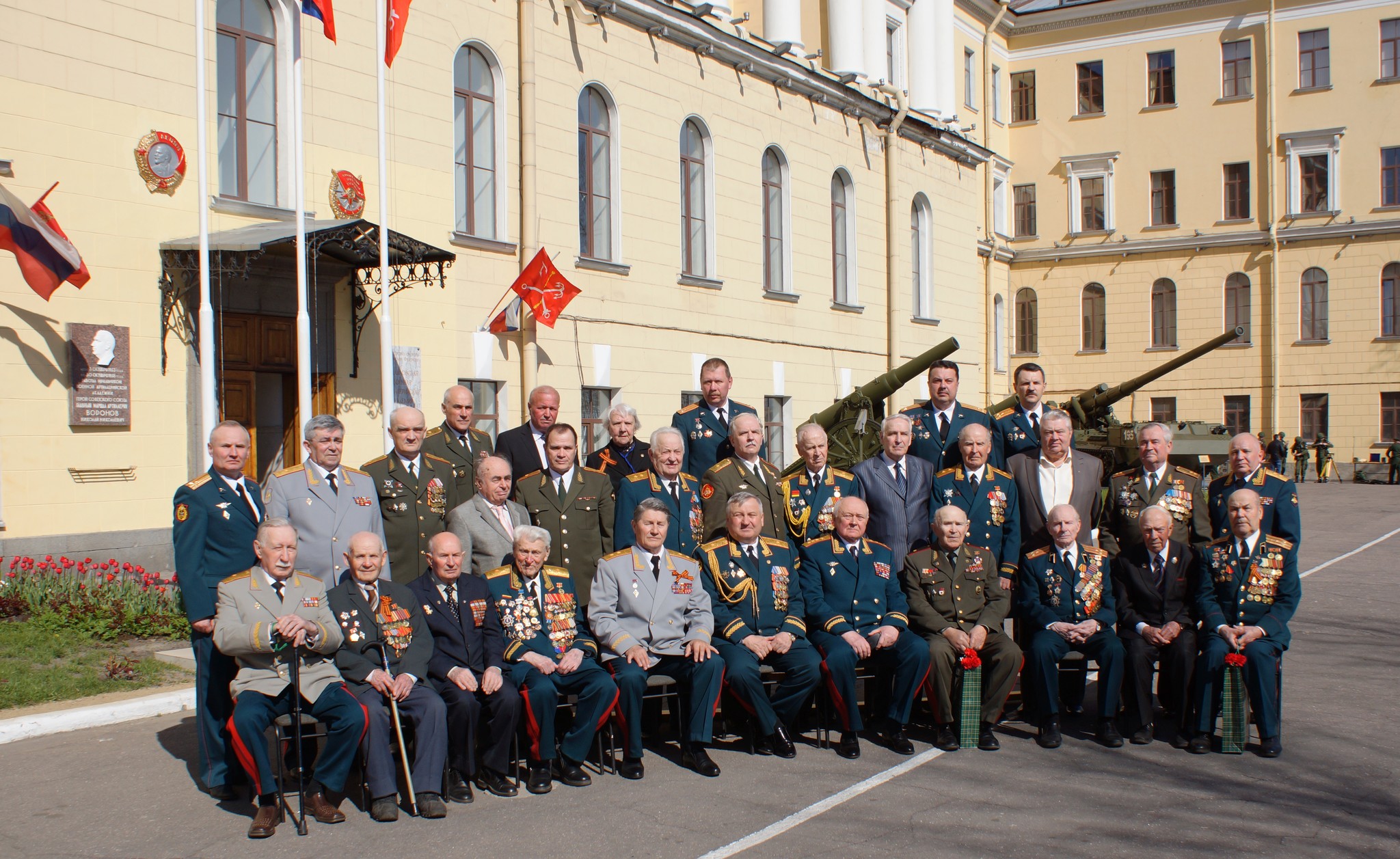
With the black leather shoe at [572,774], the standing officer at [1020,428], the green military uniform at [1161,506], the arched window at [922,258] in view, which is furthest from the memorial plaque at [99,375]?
the arched window at [922,258]

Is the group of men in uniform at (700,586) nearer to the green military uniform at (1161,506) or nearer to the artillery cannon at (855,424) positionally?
the green military uniform at (1161,506)

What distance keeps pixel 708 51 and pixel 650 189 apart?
2.61 metres

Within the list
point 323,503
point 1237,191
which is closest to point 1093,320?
point 1237,191

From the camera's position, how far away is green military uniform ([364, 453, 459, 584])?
7492 mm

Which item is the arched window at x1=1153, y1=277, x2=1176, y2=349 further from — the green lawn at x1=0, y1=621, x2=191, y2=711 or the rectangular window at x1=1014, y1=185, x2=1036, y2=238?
the green lawn at x1=0, y1=621, x2=191, y2=711

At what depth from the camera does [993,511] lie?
7711mm

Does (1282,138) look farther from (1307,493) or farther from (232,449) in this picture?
(232,449)

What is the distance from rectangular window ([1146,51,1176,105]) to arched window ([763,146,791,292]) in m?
22.0

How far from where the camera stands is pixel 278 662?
19.6ft

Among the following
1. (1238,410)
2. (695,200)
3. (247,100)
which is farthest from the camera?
(1238,410)

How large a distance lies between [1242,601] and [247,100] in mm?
10121

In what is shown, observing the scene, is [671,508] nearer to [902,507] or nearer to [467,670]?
[902,507]

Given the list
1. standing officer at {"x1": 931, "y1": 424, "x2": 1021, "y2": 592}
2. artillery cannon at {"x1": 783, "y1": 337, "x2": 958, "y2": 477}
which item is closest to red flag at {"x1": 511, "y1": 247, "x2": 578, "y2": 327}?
artillery cannon at {"x1": 783, "y1": 337, "x2": 958, "y2": 477}

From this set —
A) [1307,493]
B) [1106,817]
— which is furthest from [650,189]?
[1307,493]
